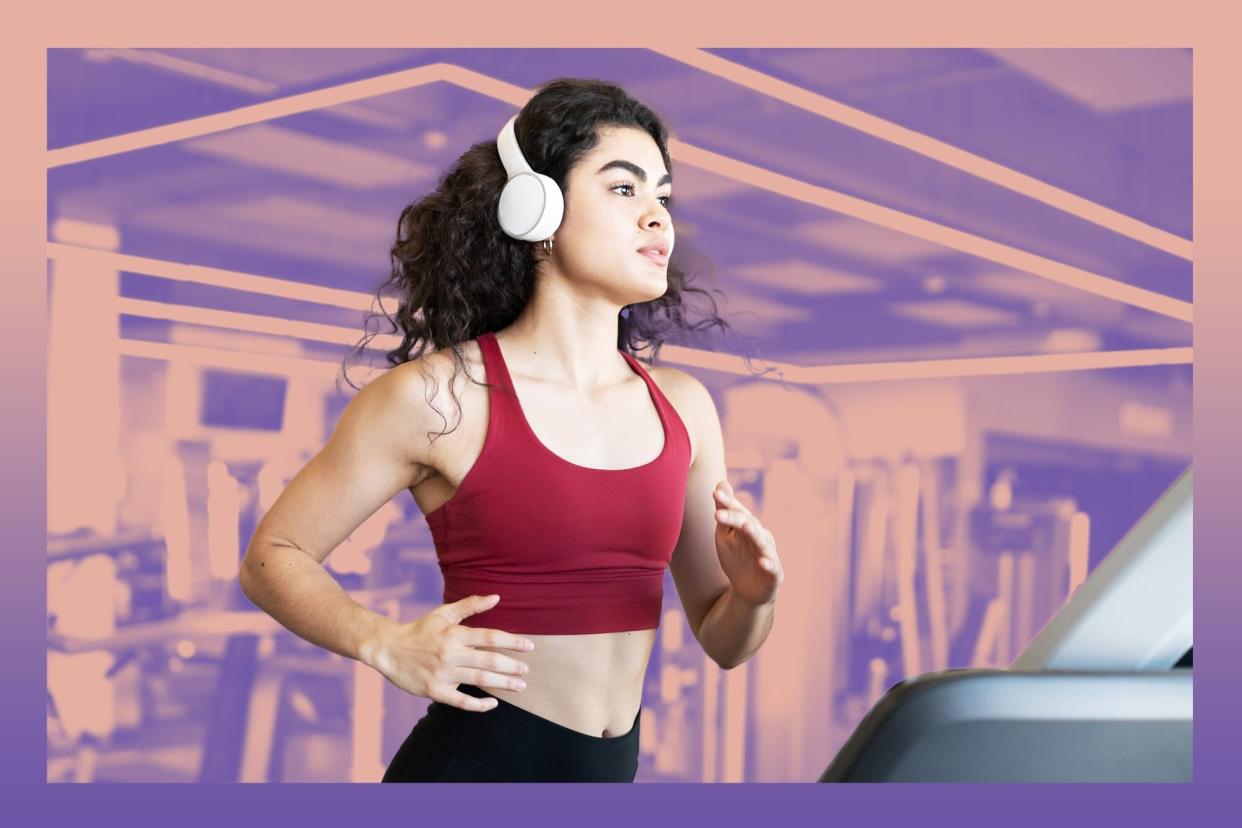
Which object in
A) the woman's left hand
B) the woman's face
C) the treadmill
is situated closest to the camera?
the treadmill

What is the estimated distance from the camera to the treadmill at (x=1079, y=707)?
1549 millimetres

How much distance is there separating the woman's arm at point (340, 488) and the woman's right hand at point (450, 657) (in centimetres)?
25

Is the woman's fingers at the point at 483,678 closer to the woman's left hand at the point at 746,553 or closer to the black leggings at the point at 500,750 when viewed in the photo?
the black leggings at the point at 500,750

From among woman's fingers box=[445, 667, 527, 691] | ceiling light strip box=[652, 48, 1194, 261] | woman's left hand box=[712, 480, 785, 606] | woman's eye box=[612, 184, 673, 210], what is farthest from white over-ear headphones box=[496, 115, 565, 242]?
ceiling light strip box=[652, 48, 1194, 261]

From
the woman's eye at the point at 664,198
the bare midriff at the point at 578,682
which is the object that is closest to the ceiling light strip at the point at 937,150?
the woman's eye at the point at 664,198

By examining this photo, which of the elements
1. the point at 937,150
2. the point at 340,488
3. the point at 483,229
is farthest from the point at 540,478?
the point at 937,150

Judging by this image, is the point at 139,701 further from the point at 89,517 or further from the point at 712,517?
the point at 712,517

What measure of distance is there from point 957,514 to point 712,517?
187 centimetres

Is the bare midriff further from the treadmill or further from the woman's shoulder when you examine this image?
the treadmill

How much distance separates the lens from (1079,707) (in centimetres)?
157

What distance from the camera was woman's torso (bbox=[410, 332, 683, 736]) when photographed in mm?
2166

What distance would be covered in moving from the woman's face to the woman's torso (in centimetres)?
22

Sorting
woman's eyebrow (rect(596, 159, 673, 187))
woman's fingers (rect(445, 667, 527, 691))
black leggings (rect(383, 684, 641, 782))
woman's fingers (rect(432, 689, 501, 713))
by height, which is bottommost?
black leggings (rect(383, 684, 641, 782))

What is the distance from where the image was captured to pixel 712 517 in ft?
8.18
